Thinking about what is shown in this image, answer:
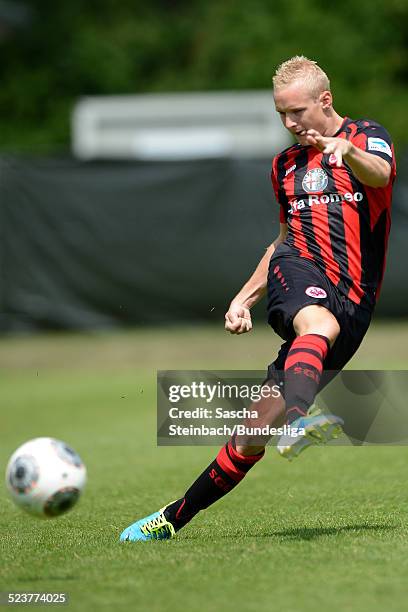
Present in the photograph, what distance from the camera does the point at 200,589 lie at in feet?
13.7

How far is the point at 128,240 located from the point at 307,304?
1052 cm

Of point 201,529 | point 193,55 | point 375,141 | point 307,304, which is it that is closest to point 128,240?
point 201,529

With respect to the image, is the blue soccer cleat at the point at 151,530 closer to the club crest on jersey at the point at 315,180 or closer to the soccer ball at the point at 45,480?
the soccer ball at the point at 45,480

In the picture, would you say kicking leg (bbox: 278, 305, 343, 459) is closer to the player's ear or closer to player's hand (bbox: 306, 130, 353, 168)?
player's hand (bbox: 306, 130, 353, 168)

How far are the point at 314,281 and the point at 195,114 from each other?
18.0 m

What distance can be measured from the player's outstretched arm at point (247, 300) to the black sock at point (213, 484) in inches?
21.5

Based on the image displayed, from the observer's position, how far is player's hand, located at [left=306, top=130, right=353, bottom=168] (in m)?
4.62

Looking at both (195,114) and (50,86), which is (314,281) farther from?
(50,86)

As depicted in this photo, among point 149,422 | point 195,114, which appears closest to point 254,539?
point 149,422

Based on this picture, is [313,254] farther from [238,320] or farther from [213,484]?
[213,484]

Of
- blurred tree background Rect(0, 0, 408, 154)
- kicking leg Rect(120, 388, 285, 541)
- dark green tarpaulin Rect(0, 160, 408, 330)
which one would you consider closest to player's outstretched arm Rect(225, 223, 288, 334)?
kicking leg Rect(120, 388, 285, 541)

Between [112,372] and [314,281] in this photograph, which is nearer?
[314,281]

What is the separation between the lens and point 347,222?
207 inches

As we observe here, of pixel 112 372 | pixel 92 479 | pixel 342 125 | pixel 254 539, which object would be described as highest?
pixel 342 125
